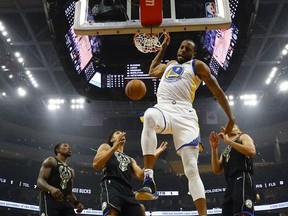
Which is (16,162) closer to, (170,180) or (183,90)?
(170,180)

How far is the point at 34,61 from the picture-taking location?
14.4 m

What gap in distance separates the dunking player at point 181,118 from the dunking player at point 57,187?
5.65 ft

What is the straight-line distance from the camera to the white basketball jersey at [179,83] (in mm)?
3775

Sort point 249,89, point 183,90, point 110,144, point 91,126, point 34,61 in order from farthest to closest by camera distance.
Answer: point 91,126 < point 249,89 < point 34,61 < point 110,144 < point 183,90

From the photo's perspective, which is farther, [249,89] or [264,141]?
[264,141]

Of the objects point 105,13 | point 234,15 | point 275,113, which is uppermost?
point 275,113

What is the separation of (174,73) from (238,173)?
139 centimetres

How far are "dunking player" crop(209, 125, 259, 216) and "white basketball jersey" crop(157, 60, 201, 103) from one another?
67 cm

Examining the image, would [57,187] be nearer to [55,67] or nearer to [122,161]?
[122,161]

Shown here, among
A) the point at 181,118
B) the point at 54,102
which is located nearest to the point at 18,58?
the point at 54,102

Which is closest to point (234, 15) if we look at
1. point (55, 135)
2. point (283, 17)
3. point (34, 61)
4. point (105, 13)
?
point (105, 13)

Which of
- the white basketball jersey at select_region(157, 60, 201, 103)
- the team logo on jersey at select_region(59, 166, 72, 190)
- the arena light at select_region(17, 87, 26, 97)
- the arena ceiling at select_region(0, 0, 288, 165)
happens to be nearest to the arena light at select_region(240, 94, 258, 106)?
the arena ceiling at select_region(0, 0, 288, 165)

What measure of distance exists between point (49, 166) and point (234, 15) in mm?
4517

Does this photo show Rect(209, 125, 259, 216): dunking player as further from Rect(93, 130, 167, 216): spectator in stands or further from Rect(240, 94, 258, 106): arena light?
Rect(240, 94, 258, 106): arena light
